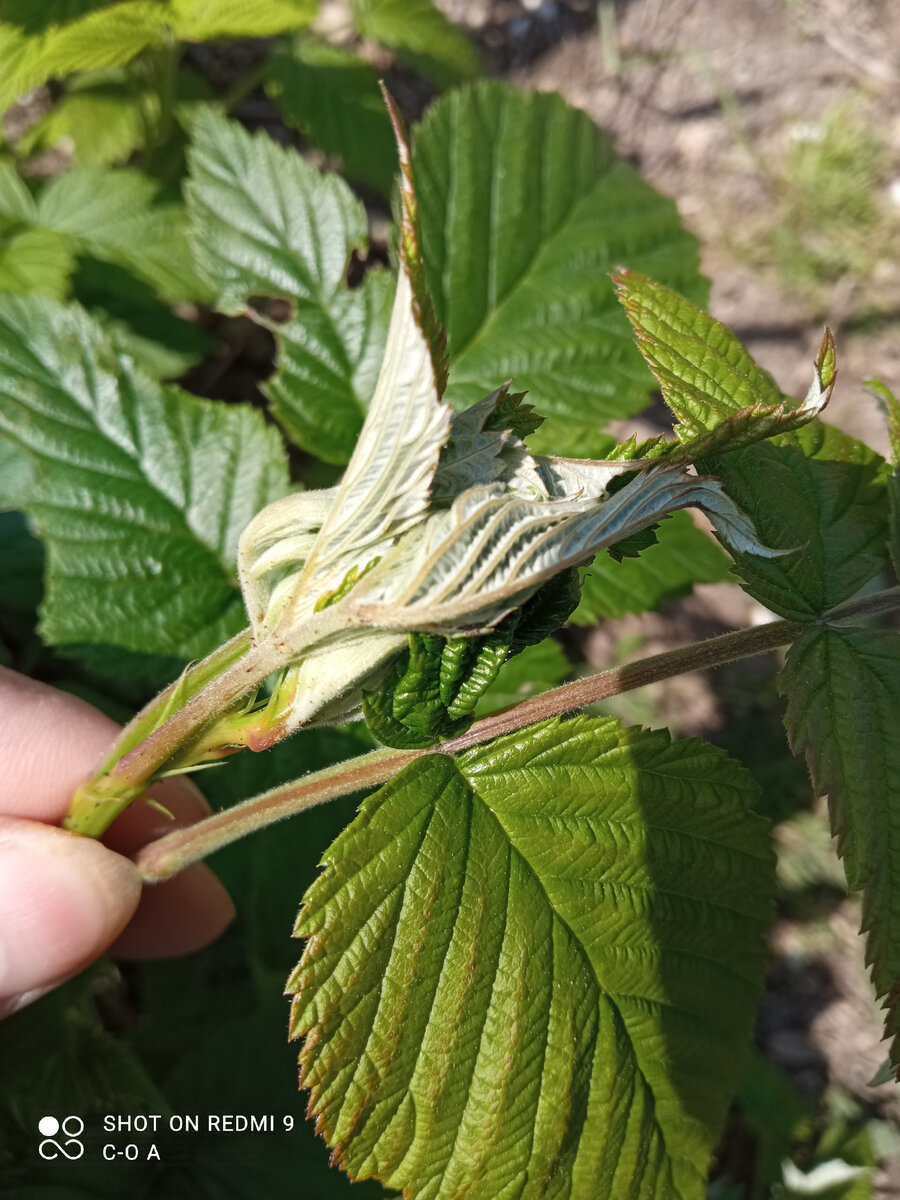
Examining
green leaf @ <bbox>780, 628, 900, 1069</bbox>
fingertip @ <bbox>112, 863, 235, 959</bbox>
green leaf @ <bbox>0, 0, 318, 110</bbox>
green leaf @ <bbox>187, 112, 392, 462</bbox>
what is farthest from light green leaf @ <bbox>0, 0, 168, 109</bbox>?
green leaf @ <bbox>780, 628, 900, 1069</bbox>

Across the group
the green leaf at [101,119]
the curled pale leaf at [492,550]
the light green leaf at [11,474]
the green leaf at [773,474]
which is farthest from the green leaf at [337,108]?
the curled pale leaf at [492,550]

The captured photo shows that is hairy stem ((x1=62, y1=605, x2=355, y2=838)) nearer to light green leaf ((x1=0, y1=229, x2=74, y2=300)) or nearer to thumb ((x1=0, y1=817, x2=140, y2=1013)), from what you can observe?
thumb ((x1=0, y1=817, x2=140, y2=1013))

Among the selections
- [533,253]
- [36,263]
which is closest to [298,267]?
[533,253]

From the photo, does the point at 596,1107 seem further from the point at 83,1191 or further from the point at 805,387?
the point at 805,387

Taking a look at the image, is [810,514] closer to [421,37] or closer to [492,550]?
[492,550]

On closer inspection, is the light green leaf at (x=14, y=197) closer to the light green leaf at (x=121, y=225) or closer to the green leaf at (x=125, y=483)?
the light green leaf at (x=121, y=225)
